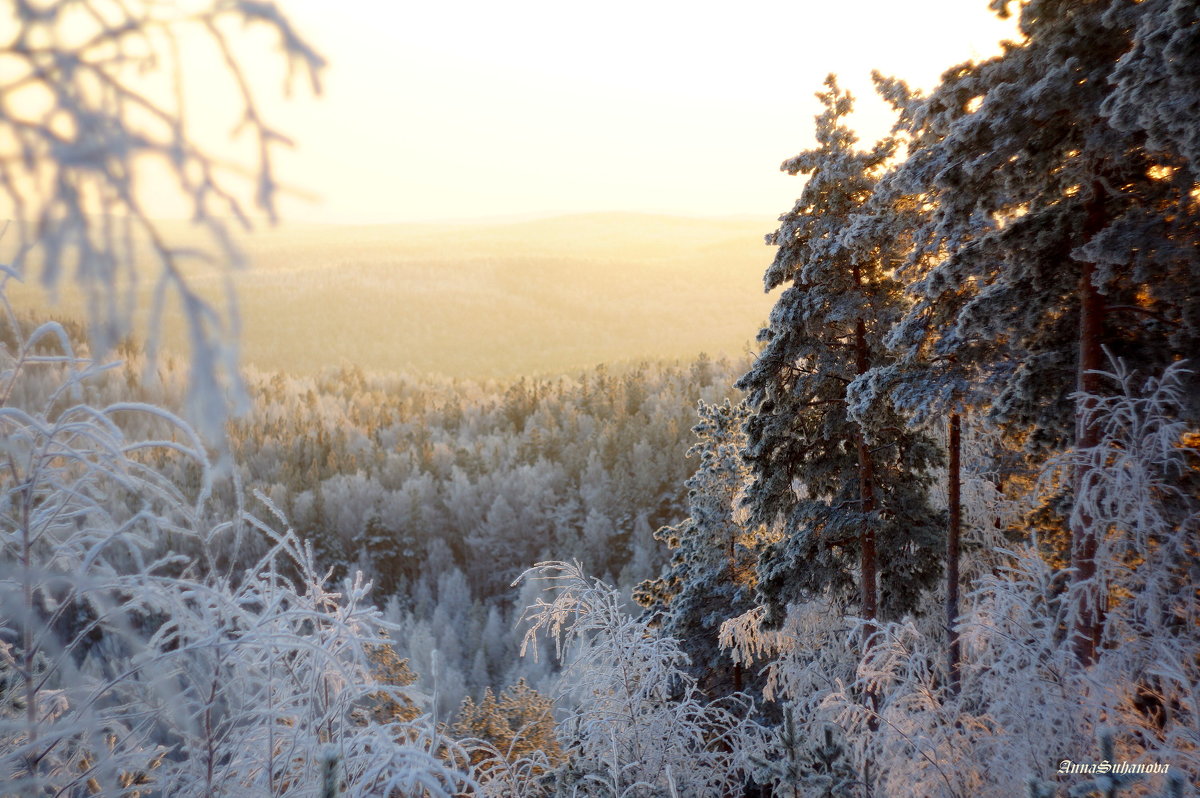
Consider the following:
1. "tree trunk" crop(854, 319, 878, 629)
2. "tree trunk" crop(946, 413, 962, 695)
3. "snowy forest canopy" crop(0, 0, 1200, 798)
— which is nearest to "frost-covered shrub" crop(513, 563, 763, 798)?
"snowy forest canopy" crop(0, 0, 1200, 798)

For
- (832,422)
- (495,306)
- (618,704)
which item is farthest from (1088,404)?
(495,306)

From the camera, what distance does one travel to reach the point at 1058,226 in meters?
6.71

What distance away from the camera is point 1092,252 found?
20.0 ft

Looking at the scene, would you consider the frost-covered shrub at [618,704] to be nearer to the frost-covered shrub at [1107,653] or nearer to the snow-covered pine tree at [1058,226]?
the frost-covered shrub at [1107,653]

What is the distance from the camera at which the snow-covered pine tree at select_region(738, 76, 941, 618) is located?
9.53 metres

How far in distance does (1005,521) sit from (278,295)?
71.9 metres

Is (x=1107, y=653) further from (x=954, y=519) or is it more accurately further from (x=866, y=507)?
(x=866, y=507)

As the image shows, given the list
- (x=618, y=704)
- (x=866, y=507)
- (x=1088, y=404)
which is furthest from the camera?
(x=866, y=507)

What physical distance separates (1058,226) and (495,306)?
83714mm

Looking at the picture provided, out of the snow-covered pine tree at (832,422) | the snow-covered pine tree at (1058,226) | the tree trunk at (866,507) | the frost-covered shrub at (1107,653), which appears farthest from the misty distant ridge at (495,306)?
the frost-covered shrub at (1107,653)

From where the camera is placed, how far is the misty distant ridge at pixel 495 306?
70125 millimetres

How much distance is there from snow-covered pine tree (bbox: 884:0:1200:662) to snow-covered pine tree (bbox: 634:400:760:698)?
19.1ft

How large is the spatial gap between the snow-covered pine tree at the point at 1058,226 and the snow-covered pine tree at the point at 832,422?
6.29 feet

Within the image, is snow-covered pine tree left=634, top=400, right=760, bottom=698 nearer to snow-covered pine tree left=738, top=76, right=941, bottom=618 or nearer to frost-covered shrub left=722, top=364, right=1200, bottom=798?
snow-covered pine tree left=738, top=76, right=941, bottom=618
